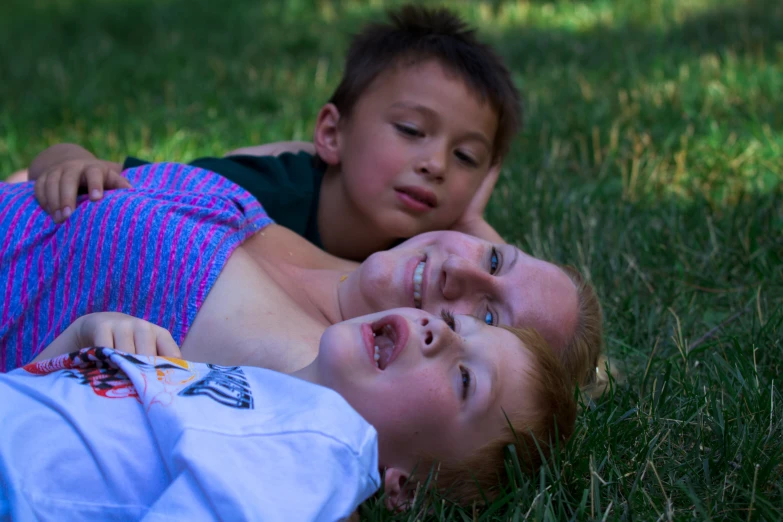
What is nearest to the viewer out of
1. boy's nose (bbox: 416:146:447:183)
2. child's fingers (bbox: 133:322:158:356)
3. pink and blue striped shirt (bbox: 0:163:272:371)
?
child's fingers (bbox: 133:322:158:356)

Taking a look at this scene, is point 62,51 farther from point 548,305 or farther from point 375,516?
point 375,516

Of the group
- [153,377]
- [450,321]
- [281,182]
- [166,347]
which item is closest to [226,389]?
[153,377]

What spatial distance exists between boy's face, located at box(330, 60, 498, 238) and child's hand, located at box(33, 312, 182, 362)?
44.3 inches

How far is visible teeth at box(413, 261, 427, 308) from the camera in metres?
2.32

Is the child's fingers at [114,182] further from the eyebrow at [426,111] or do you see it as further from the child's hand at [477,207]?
the child's hand at [477,207]

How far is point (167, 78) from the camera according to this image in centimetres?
544

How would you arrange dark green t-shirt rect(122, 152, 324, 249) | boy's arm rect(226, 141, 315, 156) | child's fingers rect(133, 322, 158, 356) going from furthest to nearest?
1. boy's arm rect(226, 141, 315, 156)
2. dark green t-shirt rect(122, 152, 324, 249)
3. child's fingers rect(133, 322, 158, 356)

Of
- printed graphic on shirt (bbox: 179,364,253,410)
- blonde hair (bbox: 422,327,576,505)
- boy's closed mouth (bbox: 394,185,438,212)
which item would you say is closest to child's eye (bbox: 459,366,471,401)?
blonde hair (bbox: 422,327,576,505)

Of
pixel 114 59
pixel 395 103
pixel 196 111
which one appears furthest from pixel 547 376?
pixel 114 59

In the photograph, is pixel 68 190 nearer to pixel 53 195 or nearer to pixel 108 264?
pixel 53 195

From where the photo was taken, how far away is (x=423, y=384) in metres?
1.73

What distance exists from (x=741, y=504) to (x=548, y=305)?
79 cm

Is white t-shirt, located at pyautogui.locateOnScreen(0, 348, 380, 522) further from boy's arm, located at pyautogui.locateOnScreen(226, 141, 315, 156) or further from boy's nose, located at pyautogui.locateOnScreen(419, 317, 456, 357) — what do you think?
boy's arm, located at pyautogui.locateOnScreen(226, 141, 315, 156)

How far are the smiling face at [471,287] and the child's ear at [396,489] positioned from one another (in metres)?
0.60
